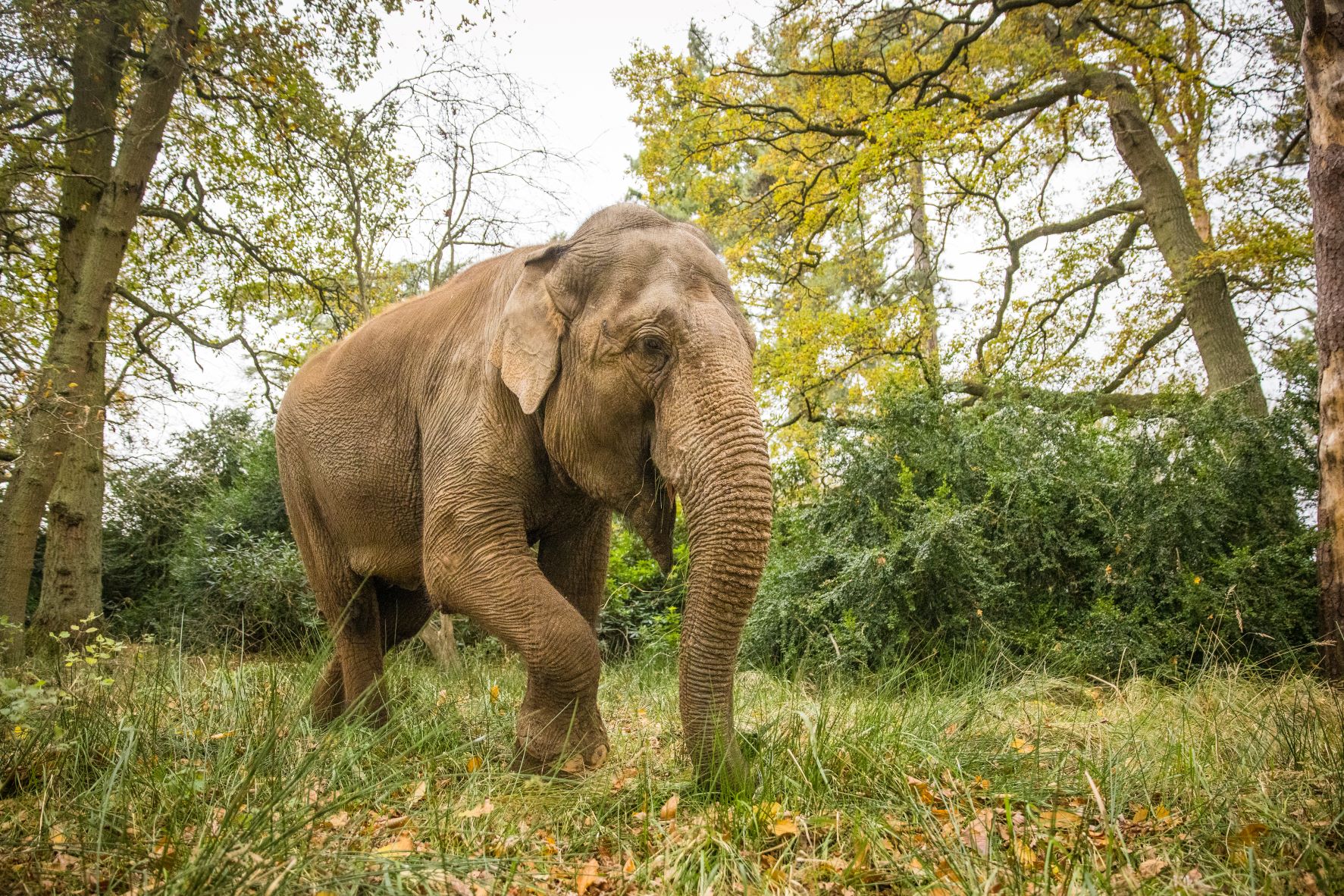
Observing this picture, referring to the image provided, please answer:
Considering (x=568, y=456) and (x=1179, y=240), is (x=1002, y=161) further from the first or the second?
(x=568, y=456)

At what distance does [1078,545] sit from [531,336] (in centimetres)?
594

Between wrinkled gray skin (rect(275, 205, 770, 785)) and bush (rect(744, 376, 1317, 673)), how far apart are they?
3.74 metres

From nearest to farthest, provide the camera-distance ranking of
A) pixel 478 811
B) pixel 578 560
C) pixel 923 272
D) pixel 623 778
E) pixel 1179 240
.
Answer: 1. pixel 478 811
2. pixel 623 778
3. pixel 578 560
4. pixel 1179 240
5. pixel 923 272

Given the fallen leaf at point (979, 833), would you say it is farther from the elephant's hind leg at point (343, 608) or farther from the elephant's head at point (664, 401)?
the elephant's hind leg at point (343, 608)

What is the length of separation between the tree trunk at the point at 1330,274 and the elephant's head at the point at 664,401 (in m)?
5.47

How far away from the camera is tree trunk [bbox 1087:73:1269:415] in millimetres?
10828

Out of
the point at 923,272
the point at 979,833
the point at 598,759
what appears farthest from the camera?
the point at 923,272

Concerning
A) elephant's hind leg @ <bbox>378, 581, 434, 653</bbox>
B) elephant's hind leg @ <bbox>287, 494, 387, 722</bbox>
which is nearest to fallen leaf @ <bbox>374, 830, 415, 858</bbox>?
elephant's hind leg @ <bbox>287, 494, 387, 722</bbox>

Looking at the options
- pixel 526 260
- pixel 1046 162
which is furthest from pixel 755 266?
pixel 526 260

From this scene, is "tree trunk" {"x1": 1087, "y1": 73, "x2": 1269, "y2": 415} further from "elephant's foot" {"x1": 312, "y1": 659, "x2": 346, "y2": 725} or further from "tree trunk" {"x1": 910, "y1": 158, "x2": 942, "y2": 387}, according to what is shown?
"elephant's foot" {"x1": 312, "y1": 659, "x2": 346, "y2": 725}

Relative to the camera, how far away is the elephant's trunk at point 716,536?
326 centimetres

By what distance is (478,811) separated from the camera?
2.95 meters

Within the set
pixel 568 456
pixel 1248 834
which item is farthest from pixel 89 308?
pixel 1248 834

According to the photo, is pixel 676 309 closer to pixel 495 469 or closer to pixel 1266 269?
pixel 495 469
